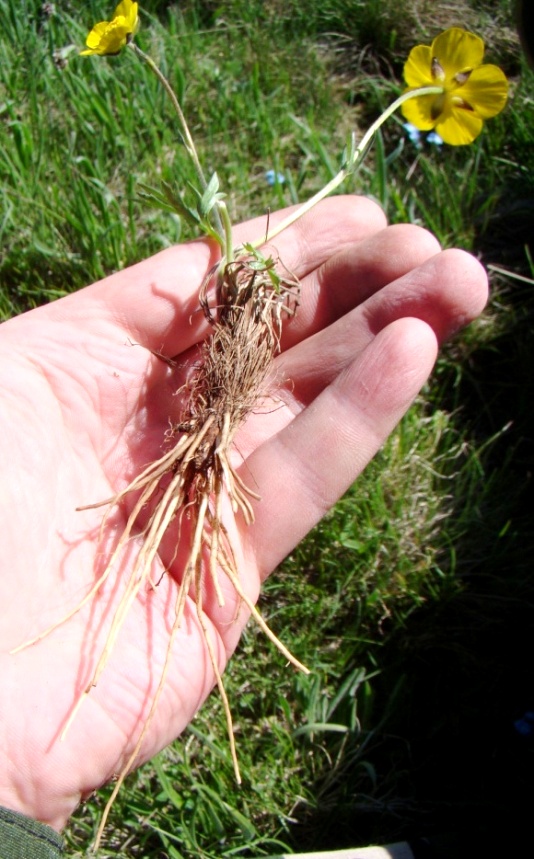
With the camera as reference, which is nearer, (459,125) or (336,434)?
(336,434)

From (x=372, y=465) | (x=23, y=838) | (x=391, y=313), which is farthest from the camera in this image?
(x=372, y=465)

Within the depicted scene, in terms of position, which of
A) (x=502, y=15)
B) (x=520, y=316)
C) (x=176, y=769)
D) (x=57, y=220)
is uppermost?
(x=502, y=15)

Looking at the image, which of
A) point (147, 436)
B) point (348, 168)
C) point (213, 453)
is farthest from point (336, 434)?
point (348, 168)

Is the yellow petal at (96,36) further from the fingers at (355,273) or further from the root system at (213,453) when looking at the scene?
the fingers at (355,273)

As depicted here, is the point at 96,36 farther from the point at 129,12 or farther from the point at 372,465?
the point at 372,465

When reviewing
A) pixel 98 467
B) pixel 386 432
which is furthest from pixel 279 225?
pixel 98 467

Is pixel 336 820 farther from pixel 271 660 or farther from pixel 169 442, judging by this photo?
pixel 169 442
